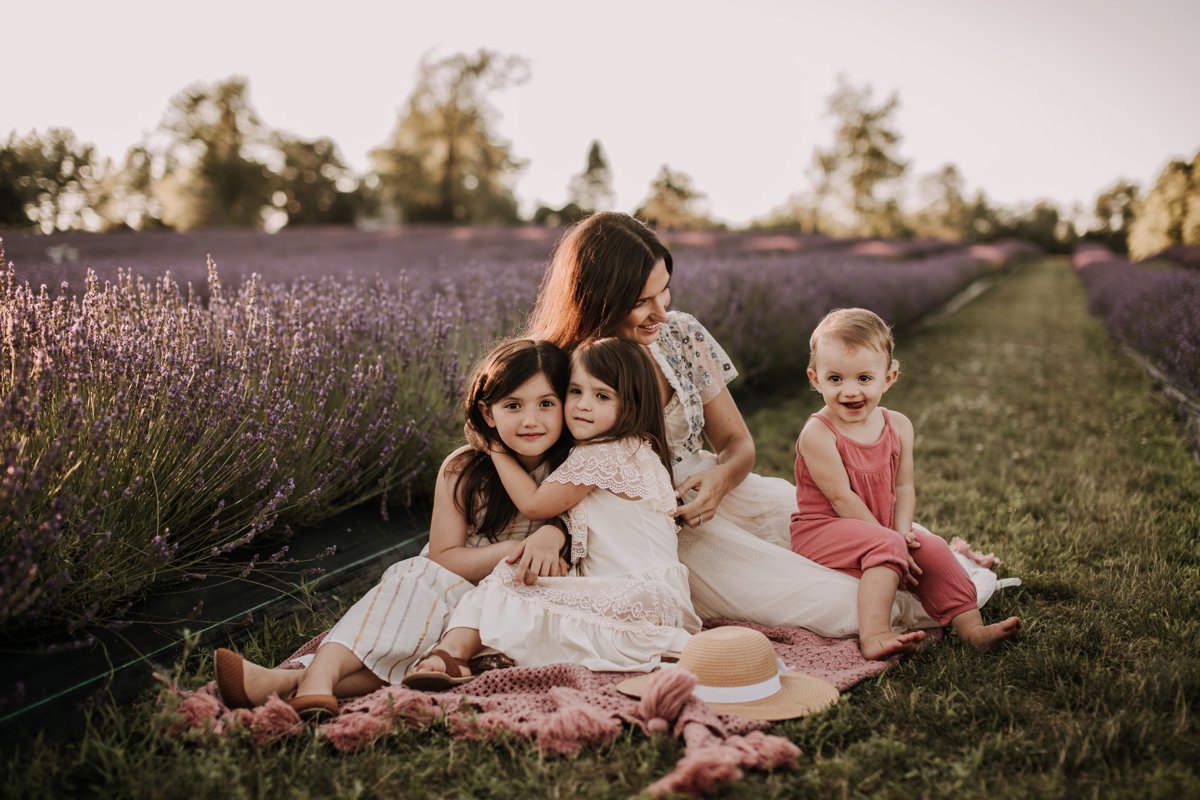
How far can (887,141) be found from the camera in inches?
1433

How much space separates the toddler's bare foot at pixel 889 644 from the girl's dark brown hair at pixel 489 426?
101 centimetres

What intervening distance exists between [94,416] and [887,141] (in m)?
39.0

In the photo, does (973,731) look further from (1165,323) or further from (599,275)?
(1165,323)

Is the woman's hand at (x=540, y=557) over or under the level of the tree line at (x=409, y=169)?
under

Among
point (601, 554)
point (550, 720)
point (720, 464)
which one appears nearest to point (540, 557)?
point (601, 554)

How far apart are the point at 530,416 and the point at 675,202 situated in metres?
52.5

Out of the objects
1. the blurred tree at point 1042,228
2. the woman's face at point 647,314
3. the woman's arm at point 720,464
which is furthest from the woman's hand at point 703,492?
the blurred tree at point 1042,228

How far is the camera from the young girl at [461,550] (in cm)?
192

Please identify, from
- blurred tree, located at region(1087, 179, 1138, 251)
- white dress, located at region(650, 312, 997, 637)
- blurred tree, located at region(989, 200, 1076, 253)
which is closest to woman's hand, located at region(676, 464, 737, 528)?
white dress, located at region(650, 312, 997, 637)

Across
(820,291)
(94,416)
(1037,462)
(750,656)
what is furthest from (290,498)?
(820,291)

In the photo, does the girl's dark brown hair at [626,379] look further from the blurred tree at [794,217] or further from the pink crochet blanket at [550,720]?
the blurred tree at [794,217]

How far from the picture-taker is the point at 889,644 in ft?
6.89

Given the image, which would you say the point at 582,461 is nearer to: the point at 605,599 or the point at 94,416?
the point at 605,599

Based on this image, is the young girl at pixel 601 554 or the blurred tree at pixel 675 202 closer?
the young girl at pixel 601 554
